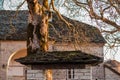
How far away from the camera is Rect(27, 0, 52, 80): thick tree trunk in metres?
15.0

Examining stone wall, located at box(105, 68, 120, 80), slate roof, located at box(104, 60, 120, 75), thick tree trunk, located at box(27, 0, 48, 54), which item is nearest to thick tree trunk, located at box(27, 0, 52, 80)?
thick tree trunk, located at box(27, 0, 48, 54)

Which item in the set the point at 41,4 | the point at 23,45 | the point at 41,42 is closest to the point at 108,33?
the point at 41,4

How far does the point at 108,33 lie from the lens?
20.5 meters

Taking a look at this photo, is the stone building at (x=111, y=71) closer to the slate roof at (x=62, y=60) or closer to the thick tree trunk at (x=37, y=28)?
the thick tree trunk at (x=37, y=28)

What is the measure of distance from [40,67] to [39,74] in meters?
0.23

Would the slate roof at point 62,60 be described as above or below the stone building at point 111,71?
above

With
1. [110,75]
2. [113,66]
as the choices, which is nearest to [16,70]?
[110,75]

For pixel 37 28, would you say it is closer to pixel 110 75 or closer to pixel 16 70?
pixel 16 70

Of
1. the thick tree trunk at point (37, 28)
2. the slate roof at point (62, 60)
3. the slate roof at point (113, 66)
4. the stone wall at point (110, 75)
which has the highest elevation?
the thick tree trunk at point (37, 28)

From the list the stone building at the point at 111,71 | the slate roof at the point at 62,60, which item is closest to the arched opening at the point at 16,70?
the stone building at the point at 111,71

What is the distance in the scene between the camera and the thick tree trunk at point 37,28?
590 inches

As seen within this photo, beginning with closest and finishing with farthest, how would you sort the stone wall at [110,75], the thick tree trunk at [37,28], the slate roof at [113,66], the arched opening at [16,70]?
the thick tree trunk at [37,28] → the arched opening at [16,70] → the stone wall at [110,75] → the slate roof at [113,66]

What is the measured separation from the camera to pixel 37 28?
51.1 feet

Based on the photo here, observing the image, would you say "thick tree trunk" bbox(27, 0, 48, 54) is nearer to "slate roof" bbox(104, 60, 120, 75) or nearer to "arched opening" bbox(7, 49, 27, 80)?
"arched opening" bbox(7, 49, 27, 80)
